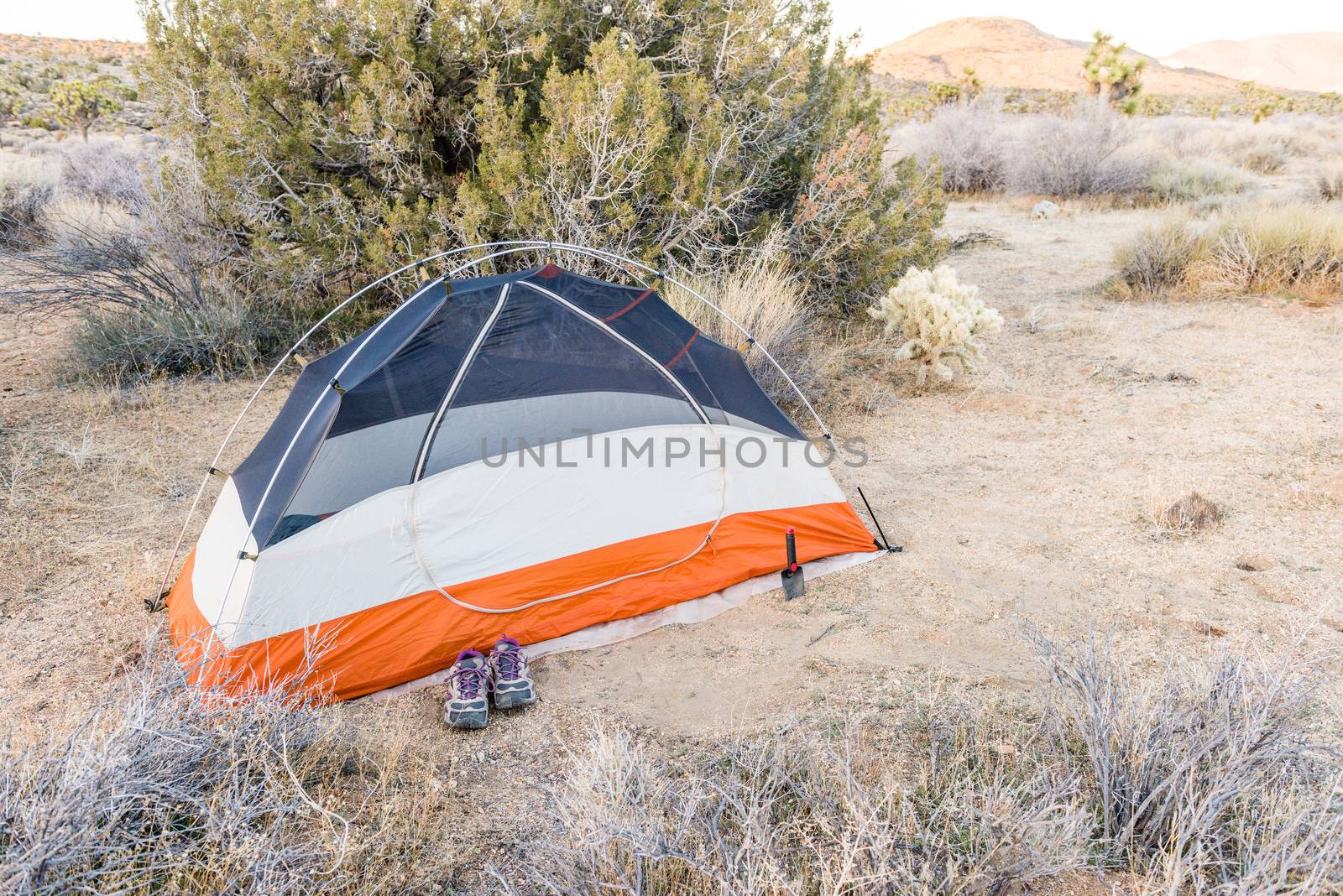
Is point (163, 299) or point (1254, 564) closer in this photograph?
point (1254, 564)

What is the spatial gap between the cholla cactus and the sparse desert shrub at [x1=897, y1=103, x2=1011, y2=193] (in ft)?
30.7

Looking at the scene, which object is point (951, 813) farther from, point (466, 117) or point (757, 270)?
point (466, 117)

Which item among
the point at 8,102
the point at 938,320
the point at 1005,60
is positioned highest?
the point at 1005,60

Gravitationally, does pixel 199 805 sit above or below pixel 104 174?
below

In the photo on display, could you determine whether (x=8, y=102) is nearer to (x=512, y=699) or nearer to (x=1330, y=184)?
(x=512, y=699)

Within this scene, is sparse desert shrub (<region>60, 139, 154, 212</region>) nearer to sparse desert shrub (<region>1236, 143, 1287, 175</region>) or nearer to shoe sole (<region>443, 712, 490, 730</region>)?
shoe sole (<region>443, 712, 490, 730</region>)

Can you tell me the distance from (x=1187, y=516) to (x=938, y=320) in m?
2.34

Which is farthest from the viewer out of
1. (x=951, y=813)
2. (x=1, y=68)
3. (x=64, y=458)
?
(x=1, y=68)

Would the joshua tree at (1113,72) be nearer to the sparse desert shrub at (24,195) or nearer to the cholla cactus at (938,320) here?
the cholla cactus at (938,320)

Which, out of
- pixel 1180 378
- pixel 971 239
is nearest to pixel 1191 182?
pixel 971 239

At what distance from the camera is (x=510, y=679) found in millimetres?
Answer: 2771

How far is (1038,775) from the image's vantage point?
1962mm

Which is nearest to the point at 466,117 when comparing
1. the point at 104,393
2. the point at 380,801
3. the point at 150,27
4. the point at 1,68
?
the point at 150,27

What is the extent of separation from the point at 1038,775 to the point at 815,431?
11.3ft
